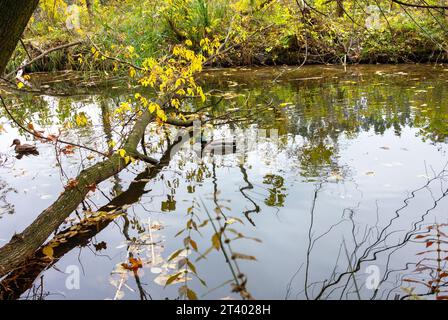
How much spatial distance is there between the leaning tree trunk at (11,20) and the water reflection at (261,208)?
1.15 meters

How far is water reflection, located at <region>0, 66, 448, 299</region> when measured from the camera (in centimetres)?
265

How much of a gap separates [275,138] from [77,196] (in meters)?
2.78

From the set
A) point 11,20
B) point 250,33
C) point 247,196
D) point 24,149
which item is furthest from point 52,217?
point 250,33

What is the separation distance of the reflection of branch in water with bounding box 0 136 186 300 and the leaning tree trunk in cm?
162

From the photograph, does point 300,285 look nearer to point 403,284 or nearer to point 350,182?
point 403,284

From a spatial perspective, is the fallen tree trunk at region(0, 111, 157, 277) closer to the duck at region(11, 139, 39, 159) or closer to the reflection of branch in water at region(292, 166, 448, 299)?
the duck at region(11, 139, 39, 159)

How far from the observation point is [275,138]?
5441 mm

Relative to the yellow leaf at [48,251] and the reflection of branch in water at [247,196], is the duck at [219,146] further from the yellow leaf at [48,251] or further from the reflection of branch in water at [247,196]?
the yellow leaf at [48,251]

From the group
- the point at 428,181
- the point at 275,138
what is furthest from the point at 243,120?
the point at 428,181

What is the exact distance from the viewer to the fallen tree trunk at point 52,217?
9.20 ft

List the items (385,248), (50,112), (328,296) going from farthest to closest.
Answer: (50,112), (385,248), (328,296)

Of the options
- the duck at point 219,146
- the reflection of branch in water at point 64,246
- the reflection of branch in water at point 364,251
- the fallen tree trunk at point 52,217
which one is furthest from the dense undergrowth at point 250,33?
the reflection of branch in water at point 364,251

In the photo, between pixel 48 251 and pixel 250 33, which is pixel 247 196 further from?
pixel 250 33

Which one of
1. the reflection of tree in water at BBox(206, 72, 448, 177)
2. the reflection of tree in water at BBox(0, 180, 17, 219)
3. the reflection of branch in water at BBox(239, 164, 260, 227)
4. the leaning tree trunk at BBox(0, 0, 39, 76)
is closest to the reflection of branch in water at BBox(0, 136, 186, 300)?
the reflection of tree in water at BBox(0, 180, 17, 219)
